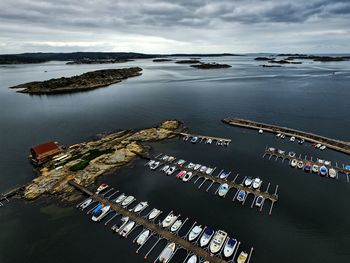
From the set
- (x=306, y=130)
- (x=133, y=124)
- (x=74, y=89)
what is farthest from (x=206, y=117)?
(x=74, y=89)

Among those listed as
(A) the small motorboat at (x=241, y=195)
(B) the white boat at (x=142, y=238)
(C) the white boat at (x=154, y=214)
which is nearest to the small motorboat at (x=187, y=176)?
(C) the white boat at (x=154, y=214)

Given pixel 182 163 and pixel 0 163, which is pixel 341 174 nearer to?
pixel 182 163

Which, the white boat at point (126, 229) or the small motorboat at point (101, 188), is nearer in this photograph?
the white boat at point (126, 229)

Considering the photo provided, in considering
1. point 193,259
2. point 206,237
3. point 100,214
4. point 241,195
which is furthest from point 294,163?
point 100,214

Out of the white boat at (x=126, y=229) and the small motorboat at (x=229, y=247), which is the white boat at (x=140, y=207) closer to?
the white boat at (x=126, y=229)

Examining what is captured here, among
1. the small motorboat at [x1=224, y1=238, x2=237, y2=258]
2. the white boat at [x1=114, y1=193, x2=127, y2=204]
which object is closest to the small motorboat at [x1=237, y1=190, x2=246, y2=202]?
the small motorboat at [x1=224, y1=238, x2=237, y2=258]

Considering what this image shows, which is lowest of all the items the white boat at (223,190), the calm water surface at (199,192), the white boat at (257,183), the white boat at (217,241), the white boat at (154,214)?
the calm water surface at (199,192)
